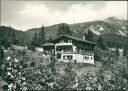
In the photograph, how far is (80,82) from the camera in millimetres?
49406

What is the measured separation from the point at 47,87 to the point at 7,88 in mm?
6566

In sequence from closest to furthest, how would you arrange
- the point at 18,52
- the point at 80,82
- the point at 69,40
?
the point at 80,82, the point at 18,52, the point at 69,40

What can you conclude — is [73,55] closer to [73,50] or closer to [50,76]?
[73,50]

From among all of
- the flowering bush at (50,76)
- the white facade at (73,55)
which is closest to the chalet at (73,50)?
the white facade at (73,55)

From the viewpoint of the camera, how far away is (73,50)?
72062 millimetres

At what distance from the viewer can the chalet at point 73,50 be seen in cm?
7094

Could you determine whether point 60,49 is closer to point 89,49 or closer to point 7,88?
point 89,49

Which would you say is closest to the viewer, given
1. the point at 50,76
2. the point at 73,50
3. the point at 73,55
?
the point at 50,76

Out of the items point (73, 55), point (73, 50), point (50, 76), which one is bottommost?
point (50, 76)

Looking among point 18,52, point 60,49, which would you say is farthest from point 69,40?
point 18,52

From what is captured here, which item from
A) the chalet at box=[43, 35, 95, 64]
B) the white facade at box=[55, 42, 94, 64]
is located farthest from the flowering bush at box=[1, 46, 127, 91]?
the chalet at box=[43, 35, 95, 64]

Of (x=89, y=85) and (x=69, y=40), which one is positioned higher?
(x=69, y=40)

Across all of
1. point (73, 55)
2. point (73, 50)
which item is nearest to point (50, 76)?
point (73, 55)

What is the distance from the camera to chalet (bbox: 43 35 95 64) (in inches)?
2793
